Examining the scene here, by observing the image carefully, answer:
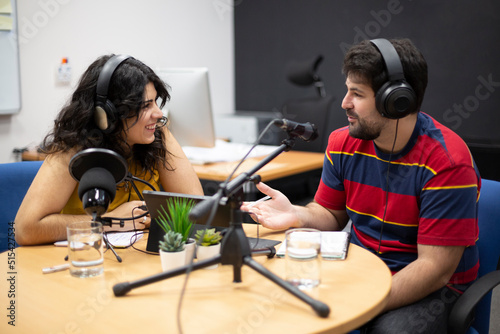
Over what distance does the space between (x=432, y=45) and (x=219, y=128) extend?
1807 millimetres

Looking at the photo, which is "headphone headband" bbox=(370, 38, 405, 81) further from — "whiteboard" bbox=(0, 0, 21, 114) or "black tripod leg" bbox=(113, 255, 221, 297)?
"whiteboard" bbox=(0, 0, 21, 114)

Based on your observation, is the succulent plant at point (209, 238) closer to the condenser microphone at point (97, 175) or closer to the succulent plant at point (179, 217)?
the succulent plant at point (179, 217)

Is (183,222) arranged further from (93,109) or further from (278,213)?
(93,109)

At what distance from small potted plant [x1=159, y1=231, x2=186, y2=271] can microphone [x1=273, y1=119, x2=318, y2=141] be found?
1.20 feet

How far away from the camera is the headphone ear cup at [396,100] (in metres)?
1.42

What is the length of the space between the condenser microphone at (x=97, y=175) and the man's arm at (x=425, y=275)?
79 centimetres

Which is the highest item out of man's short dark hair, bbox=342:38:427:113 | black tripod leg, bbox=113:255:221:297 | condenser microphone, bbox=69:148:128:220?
man's short dark hair, bbox=342:38:427:113

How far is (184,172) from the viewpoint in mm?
1829

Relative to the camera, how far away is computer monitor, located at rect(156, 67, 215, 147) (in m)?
2.61

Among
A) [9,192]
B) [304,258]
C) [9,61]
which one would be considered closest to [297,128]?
[304,258]

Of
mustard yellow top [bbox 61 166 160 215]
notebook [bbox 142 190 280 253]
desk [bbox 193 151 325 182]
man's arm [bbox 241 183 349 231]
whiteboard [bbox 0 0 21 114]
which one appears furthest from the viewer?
whiteboard [bbox 0 0 21 114]

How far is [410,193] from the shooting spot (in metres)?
1.50

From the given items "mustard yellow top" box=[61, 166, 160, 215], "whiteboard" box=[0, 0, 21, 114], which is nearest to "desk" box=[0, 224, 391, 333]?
"mustard yellow top" box=[61, 166, 160, 215]

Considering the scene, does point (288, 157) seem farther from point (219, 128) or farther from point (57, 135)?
point (57, 135)
